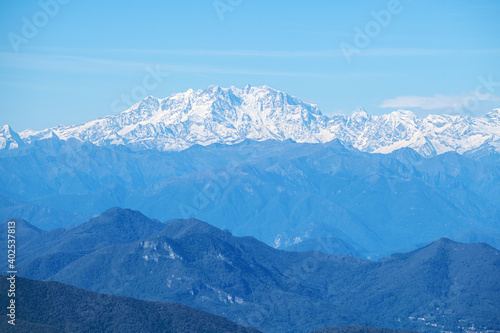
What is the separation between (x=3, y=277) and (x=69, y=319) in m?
17.5

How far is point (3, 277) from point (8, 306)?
11.5 m

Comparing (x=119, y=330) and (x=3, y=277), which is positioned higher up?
(x=3, y=277)

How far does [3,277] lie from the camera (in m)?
198

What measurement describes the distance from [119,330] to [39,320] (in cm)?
1783

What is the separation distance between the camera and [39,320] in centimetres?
19638

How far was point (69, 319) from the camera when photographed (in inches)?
7859

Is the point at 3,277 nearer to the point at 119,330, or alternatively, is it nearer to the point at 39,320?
the point at 39,320

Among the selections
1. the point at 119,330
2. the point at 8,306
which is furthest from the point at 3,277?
the point at 119,330

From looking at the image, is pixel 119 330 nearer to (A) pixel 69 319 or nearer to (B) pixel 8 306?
(A) pixel 69 319

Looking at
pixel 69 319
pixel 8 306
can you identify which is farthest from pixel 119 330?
pixel 8 306

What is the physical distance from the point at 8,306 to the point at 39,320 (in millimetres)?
10168

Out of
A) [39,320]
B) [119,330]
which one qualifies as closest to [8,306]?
[39,320]

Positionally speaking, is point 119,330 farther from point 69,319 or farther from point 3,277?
point 3,277
